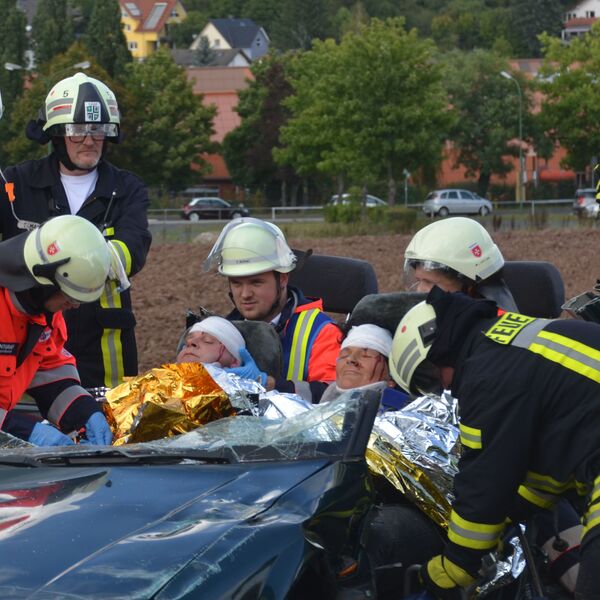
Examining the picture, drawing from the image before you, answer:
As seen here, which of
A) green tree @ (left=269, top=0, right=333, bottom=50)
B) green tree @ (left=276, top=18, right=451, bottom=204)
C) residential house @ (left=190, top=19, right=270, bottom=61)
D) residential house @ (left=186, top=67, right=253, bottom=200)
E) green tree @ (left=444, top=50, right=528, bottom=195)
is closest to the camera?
green tree @ (left=276, top=18, right=451, bottom=204)

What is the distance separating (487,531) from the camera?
3805mm

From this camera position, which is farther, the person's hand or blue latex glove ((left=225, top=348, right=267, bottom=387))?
blue latex glove ((left=225, top=348, right=267, bottom=387))

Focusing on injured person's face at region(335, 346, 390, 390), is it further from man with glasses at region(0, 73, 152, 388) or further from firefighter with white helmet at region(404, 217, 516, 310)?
man with glasses at region(0, 73, 152, 388)

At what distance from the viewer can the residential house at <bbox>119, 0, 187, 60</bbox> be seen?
506 feet

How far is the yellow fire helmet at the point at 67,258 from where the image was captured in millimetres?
4305

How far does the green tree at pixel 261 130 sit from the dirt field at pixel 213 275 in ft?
120

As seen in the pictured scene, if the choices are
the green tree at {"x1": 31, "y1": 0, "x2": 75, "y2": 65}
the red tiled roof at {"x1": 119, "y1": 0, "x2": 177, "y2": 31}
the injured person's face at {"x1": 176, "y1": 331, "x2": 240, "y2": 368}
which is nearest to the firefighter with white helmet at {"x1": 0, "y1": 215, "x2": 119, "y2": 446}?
the injured person's face at {"x1": 176, "y1": 331, "x2": 240, "y2": 368}

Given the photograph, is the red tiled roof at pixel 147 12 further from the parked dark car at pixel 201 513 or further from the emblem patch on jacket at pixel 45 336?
the parked dark car at pixel 201 513

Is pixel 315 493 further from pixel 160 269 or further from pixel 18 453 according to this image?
pixel 160 269

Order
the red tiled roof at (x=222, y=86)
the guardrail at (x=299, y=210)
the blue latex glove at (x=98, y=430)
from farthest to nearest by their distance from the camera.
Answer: the red tiled roof at (x=222, y=86), the guardrail at (x=299, y=210), the blue latex glove at (x=98, y=430)

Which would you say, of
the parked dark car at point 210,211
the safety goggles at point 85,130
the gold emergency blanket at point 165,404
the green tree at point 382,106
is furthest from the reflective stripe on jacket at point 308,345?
the parked dark car at point 210,211

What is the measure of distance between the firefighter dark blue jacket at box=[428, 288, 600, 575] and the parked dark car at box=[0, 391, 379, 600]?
0.32 m

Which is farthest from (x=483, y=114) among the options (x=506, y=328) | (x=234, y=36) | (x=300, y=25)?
(x=234, y=36)

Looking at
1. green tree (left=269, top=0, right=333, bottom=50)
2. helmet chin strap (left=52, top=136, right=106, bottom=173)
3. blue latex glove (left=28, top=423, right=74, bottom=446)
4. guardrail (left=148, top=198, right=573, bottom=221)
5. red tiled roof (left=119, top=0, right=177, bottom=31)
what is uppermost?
red tiled roof (left=119, top=0, right=177, bottom=31)
